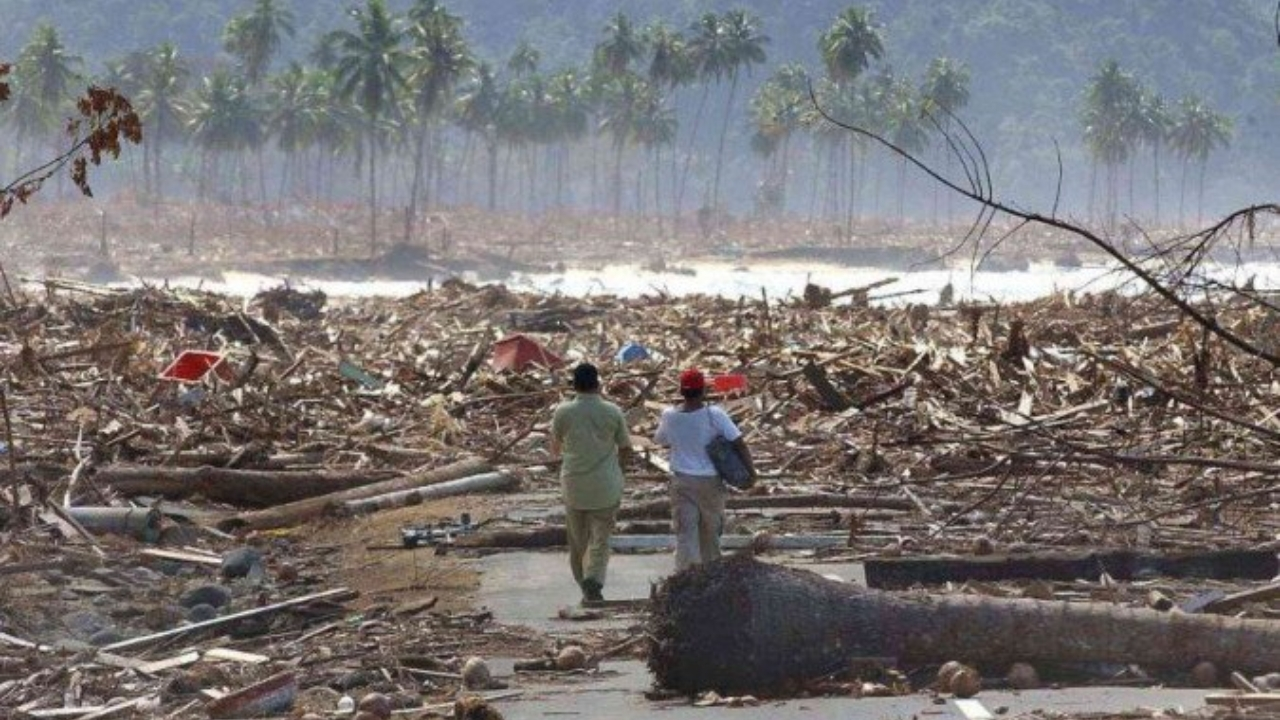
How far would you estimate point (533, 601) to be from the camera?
41.7 feet

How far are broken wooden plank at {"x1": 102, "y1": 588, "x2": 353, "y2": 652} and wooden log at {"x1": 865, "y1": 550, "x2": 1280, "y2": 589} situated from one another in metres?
3.13

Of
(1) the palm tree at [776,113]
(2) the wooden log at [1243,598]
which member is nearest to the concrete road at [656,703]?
(2) the wooden log at [1243,598]

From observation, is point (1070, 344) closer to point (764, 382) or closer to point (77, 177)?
point (764, 382)

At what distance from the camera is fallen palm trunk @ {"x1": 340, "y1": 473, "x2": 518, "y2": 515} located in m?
16.9

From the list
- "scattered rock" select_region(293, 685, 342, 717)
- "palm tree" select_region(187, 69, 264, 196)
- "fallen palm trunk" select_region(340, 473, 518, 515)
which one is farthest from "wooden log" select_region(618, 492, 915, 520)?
"palm tree" select_region(187, 69, 264, 196)

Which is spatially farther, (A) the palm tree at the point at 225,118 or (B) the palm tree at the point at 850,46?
(A) the palm tree at the point at 225,118

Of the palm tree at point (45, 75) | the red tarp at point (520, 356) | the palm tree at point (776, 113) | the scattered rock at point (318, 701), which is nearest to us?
the scattered rock at point (318, 701)

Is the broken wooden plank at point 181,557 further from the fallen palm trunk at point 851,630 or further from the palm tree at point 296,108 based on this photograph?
the palm tree at point 296,108

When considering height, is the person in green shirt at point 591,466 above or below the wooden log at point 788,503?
above

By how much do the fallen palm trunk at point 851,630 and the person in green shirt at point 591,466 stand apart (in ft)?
8.88

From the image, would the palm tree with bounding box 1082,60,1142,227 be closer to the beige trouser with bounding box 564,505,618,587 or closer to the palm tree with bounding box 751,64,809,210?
the palm tree with bounding box 751,64,809,210

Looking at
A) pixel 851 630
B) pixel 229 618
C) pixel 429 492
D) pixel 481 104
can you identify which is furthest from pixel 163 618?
pixel 481 104

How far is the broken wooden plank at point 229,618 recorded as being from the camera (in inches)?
457

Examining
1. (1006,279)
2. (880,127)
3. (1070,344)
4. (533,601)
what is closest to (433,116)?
(880,127)
